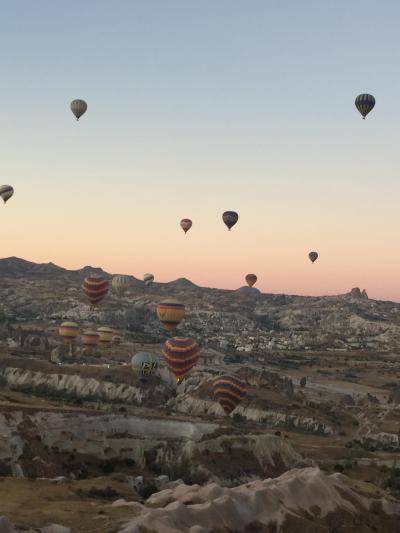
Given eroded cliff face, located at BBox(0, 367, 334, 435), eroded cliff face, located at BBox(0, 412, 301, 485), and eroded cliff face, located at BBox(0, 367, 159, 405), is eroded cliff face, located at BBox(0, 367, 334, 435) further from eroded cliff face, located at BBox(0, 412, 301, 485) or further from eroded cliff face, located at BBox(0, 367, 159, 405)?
eroded cliff face, located at BBox(0, 412, 301, 485)

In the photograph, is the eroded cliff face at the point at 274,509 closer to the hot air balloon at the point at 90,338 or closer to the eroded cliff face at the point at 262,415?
the eroded cliff face at the point at 262,415

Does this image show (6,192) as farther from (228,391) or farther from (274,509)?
(274,509)

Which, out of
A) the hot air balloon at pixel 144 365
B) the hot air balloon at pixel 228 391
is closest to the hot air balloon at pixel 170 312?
the hot air balloon at pixel 144 365

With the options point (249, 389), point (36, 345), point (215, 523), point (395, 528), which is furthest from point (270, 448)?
point (36, 345)

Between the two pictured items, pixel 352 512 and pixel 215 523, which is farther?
pixel 352 512

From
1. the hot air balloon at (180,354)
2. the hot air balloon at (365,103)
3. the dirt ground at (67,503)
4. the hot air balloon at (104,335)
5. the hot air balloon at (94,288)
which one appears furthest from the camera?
the hot air balloon at (104,335)

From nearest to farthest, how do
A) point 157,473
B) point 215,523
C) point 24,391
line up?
point 215,523, point 157,473, point 24,391

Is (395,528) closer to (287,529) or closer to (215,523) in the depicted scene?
(287,529)
